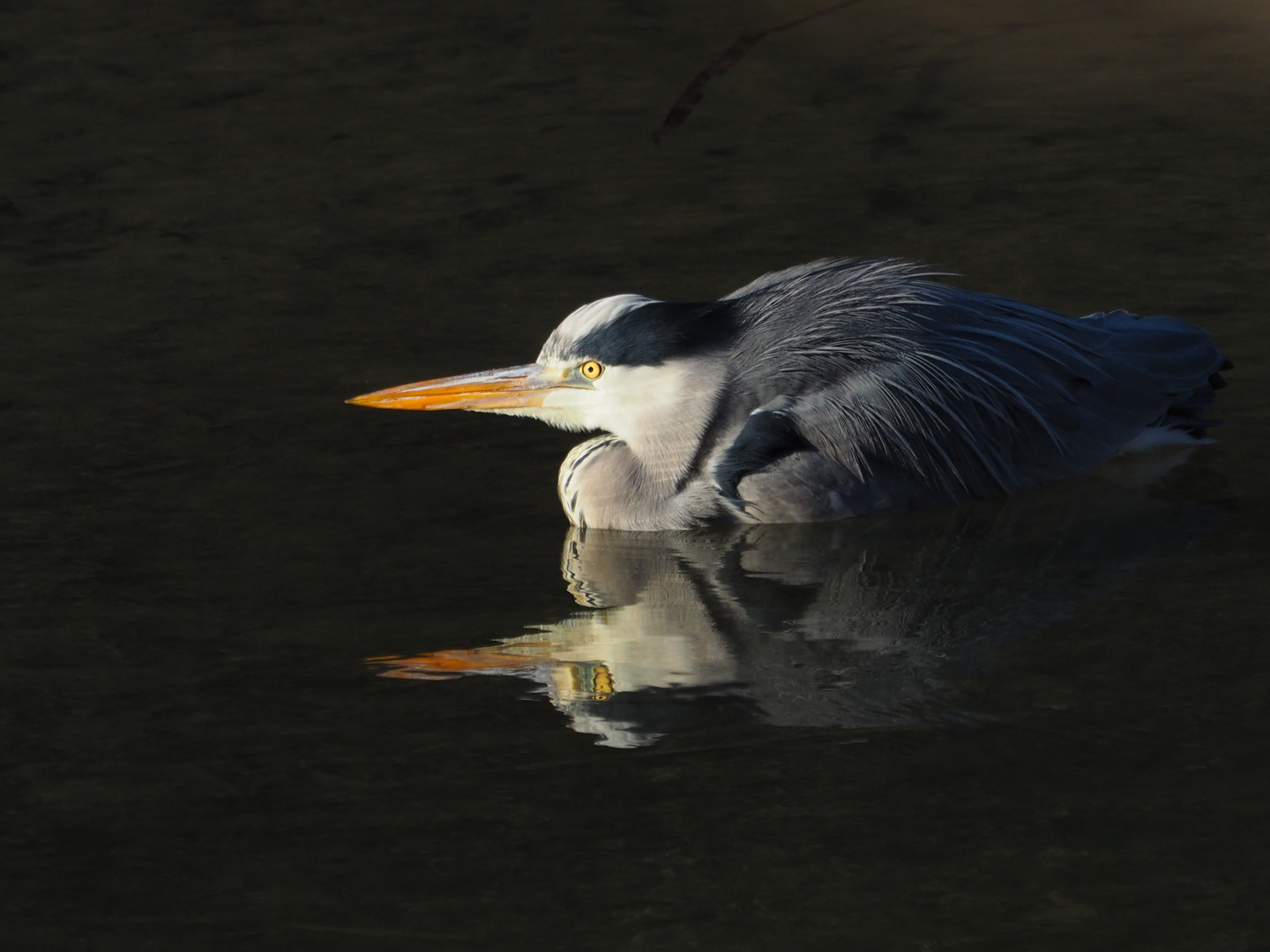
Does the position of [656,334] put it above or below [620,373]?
above

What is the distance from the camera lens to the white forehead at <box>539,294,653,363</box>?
695cm

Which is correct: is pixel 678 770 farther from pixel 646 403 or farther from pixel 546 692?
pixel 646 403

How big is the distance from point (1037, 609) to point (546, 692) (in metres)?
1.51

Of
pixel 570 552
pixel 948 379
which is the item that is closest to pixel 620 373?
pixel 570 552

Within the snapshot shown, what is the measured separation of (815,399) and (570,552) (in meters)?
0.95

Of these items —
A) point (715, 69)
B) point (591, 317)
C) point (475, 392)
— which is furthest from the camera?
point (715, 69)

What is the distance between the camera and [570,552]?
674cm

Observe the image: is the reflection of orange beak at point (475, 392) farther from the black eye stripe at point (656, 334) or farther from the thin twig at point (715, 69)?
the thin twig at point (715, 69)

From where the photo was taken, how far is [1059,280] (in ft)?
28.5

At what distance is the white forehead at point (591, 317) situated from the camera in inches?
274

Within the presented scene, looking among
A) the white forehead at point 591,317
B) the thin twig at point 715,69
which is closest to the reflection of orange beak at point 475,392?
the white forehead at point 591,317

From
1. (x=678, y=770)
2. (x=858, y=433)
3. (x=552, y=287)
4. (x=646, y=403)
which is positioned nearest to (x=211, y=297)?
(x=552, y=287)

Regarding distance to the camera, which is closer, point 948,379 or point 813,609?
point 813,609

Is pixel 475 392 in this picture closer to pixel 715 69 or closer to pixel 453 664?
pixel 453 664
